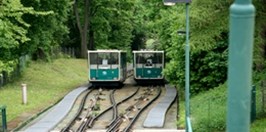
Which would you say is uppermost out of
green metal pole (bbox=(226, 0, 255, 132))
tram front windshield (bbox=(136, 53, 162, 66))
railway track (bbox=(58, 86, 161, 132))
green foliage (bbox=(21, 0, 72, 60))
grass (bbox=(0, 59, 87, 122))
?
green foliage (bbox=(21, 0, 72, 60))

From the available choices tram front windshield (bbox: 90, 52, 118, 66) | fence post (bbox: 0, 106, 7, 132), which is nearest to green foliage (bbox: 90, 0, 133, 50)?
tram front windshield (bbox: 90, 52, 118, 66)

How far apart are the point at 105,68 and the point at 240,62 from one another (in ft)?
112

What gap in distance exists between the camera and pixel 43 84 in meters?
37.1

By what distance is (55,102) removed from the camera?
29188mm

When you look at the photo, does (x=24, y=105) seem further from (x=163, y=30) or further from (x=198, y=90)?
(x=163, y=30)

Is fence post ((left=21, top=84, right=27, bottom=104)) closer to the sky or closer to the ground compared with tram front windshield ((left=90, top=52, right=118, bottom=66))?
closer to the ground

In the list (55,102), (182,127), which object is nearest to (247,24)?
(182,127)

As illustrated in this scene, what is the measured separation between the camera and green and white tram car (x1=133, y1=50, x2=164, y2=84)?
40750 millimetres

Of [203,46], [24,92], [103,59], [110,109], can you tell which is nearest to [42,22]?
[103,59]

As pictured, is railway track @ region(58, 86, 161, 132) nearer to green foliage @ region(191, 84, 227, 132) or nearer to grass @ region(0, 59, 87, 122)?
grass @ region(0, 59, 87, 122)

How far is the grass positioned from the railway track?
81.3 inches

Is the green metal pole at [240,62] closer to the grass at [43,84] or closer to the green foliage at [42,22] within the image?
the grass at [43,84]

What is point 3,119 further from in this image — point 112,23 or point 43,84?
point 112,23

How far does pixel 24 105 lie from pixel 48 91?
6421mm
